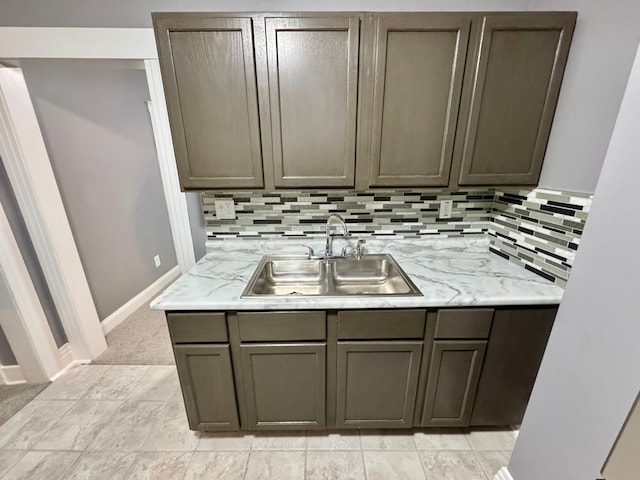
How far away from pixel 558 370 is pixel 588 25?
145cm

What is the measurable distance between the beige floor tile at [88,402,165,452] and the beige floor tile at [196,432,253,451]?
349 millimetres

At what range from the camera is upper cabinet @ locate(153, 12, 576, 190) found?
118cm

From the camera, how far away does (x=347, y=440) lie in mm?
1488

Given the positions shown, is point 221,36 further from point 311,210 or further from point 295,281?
point 295,281

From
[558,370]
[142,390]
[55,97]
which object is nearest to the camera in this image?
[558,370]

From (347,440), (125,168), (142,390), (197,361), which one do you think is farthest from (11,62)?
(347,440)

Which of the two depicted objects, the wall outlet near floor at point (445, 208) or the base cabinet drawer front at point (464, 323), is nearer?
the base cabinet drawer front at point (464, 323)

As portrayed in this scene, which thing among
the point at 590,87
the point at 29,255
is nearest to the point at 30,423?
the point at 29,255

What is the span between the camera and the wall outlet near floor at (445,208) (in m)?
1.71

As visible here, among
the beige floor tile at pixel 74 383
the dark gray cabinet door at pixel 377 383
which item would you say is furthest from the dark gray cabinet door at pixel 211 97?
the beige floor tile at pixel 74 383

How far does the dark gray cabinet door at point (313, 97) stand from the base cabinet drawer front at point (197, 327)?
74cm

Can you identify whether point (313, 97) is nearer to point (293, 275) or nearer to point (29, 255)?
point (293, 275)

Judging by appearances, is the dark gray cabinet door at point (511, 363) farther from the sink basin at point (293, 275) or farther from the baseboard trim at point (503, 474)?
the sink basin at point (293, 275)

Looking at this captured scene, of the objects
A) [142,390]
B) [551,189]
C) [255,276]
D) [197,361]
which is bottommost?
[142,390]
